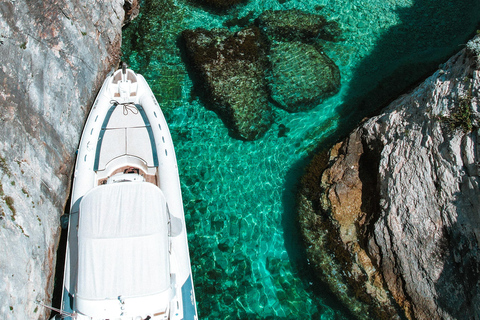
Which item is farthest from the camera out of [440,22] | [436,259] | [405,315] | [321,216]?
[440,22]

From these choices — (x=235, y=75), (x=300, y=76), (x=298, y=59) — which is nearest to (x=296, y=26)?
(x=298, y=59)

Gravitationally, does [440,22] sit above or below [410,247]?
above

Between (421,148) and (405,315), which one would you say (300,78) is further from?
(405,315)

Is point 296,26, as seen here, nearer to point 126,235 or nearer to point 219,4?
point 219,4

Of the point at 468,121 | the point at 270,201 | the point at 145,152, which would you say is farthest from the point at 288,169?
the point at 468,121

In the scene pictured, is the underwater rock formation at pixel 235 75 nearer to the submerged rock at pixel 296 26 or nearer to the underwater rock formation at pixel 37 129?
the submerged rock at pixel 296 26

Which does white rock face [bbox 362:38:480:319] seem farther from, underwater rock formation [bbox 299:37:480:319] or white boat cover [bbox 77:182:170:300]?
white boat cover [bbox 77:182:170:300]
